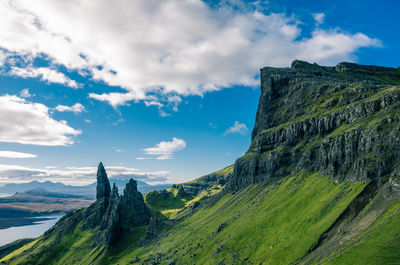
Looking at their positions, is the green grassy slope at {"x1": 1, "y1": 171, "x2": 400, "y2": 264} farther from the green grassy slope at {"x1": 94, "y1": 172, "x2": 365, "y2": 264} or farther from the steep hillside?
the steep hillside

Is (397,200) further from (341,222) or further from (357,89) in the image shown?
(357,89)

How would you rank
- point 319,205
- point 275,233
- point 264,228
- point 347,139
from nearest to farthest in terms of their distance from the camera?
point 319,205
point 275,233
point 264,228
point 347,139

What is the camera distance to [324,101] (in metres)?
194

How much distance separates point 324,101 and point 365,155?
91.1m

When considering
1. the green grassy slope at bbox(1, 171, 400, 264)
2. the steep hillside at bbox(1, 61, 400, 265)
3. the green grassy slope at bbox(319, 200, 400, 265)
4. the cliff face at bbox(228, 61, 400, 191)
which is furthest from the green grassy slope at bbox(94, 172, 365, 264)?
the green grassy slope at bbox(319, 200, 400, 265)

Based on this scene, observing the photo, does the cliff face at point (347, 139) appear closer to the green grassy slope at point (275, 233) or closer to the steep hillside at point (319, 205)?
the steep hillside at point (319, 205)

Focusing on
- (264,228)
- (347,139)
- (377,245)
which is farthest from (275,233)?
Result: (347,139)

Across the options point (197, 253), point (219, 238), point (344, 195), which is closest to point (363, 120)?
point (344, 195)

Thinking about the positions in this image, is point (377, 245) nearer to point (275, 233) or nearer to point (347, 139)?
point (275, 233)

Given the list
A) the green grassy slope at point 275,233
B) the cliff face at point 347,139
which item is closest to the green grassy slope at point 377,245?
the green grassy slope at point 275,233

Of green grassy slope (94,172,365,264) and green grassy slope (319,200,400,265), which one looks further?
green grassy slope (94,172,365,264)

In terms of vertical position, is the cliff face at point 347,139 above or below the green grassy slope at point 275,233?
above

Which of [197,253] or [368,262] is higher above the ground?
[368,262]

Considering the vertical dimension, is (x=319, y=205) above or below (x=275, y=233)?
above
